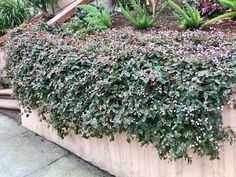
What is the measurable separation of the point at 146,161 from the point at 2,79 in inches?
134

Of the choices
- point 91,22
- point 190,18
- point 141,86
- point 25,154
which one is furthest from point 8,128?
point 190,18

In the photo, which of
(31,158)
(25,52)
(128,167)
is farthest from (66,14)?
(128,167)

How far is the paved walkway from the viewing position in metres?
3.40

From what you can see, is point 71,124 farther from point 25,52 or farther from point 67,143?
point 25,52

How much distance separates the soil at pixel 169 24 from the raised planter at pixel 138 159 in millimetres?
1839

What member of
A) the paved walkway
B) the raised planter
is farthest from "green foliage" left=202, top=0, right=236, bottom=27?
the paved walkway

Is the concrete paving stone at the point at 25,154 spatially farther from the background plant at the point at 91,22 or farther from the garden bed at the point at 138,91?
the background plant at the point at 91,22

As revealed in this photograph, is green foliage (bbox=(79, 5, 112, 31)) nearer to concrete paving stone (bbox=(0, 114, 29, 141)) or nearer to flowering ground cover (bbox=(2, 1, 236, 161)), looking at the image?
flowering ground cover (bbox=(2, 1, 236, 161))

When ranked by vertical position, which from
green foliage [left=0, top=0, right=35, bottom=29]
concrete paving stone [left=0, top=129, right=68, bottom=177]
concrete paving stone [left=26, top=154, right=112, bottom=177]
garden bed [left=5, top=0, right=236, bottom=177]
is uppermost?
green foliage [left=0, top=0, right=35, bottom=29]

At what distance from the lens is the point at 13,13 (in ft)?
20.3

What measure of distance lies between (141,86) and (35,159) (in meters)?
1.75

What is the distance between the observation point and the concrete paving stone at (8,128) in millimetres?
4355

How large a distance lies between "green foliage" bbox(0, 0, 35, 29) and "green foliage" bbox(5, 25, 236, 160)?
2.75 meters

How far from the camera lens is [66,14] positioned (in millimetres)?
5867
